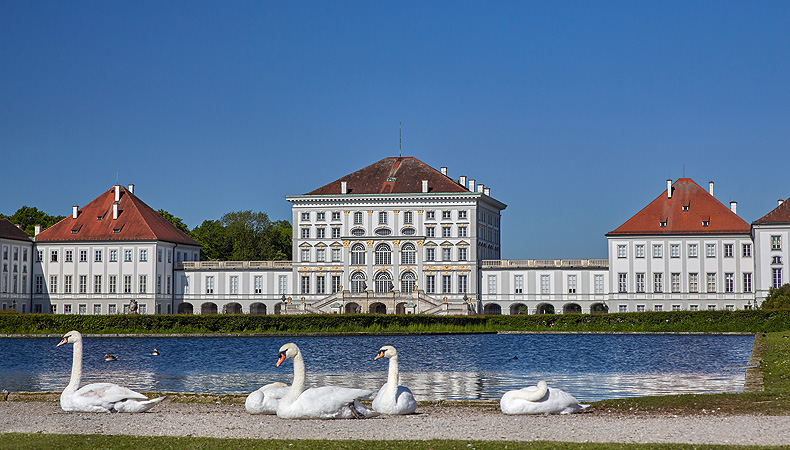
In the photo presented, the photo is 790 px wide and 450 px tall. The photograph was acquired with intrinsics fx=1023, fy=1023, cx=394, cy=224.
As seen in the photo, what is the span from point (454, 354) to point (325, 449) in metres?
25.5

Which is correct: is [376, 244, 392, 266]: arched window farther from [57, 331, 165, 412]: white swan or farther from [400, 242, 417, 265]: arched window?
[57, 331, 165, 412]: white swan

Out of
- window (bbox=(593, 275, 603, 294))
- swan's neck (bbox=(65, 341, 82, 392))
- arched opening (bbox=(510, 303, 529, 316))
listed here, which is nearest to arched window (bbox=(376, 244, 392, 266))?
arched opening (bbox=(510, 303, 529, 316))

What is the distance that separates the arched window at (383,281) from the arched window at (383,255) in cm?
90

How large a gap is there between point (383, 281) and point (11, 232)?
29.2 meters

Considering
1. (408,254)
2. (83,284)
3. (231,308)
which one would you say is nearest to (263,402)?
(408,254)

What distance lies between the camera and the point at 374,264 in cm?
8238

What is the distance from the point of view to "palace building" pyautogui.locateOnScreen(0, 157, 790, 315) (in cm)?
7675

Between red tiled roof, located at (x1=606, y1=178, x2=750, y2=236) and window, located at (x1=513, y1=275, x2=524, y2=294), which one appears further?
window, located at (x1=513, y1=275, x2=524, y2=294)

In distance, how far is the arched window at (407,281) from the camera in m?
82.0

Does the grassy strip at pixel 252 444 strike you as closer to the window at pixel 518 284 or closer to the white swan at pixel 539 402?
the white swan at pixel 539 402

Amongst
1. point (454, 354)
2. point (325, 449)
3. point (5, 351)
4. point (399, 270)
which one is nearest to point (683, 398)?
point (325, 449)

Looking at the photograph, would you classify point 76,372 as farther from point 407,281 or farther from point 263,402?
point 407,281

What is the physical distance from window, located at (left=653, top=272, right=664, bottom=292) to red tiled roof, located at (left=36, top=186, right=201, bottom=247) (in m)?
38.4

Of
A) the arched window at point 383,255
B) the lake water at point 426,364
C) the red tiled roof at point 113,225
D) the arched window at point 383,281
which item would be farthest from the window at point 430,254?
the lake water at point 426,364
